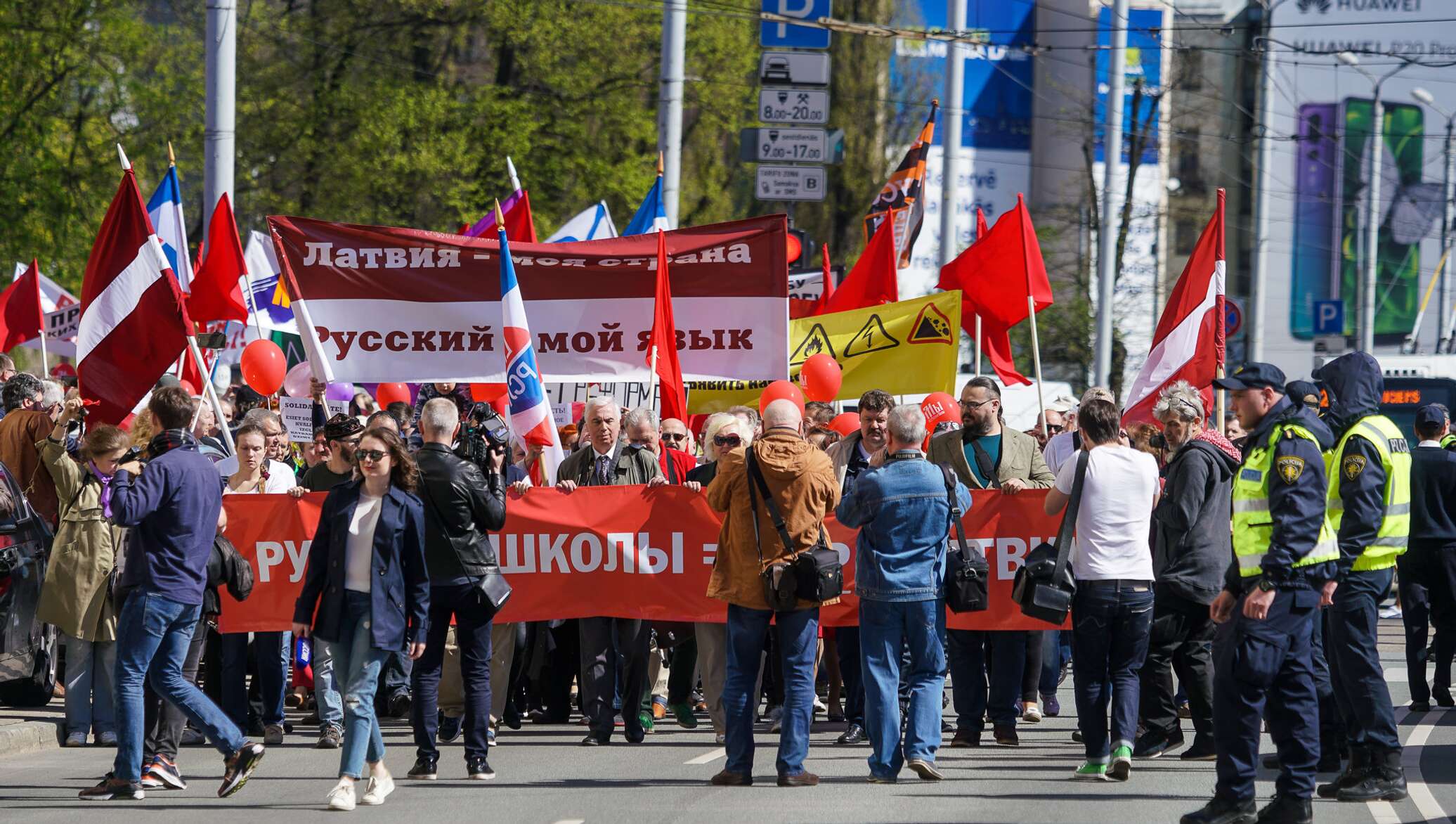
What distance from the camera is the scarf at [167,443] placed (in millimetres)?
8539

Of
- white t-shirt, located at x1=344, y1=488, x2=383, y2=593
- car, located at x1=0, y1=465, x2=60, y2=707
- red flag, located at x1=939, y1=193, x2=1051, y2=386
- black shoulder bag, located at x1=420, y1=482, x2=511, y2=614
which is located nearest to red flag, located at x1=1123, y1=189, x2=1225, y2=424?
red flag, located at x1=939, y1=193, x2=1051, y2=386

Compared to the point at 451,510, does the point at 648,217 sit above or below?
above

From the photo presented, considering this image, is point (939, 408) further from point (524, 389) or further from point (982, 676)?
point (524, 389)

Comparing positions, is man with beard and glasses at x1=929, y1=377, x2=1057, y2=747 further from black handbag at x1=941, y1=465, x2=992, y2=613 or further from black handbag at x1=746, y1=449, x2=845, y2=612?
black handbag at x1=746, y1=449, x2=845, y2=612

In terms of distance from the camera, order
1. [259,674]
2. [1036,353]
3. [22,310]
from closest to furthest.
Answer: [259,674] < [1036,353] < [22,310]

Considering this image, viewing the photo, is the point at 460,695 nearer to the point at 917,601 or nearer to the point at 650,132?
the point at 917,601

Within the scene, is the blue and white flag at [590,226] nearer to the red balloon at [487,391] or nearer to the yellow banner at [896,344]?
the yellow banner at [896,344]

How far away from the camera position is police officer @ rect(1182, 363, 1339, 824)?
7.86 meters

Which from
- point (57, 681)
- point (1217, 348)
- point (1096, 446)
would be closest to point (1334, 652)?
point (1096, 446)

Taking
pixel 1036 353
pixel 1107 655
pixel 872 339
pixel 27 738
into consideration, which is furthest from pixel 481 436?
pixel 872 339

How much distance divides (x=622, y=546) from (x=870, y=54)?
31.2 meters

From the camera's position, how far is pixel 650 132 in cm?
3250

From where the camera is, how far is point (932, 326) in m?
14.0

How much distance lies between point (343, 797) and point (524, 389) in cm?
338
